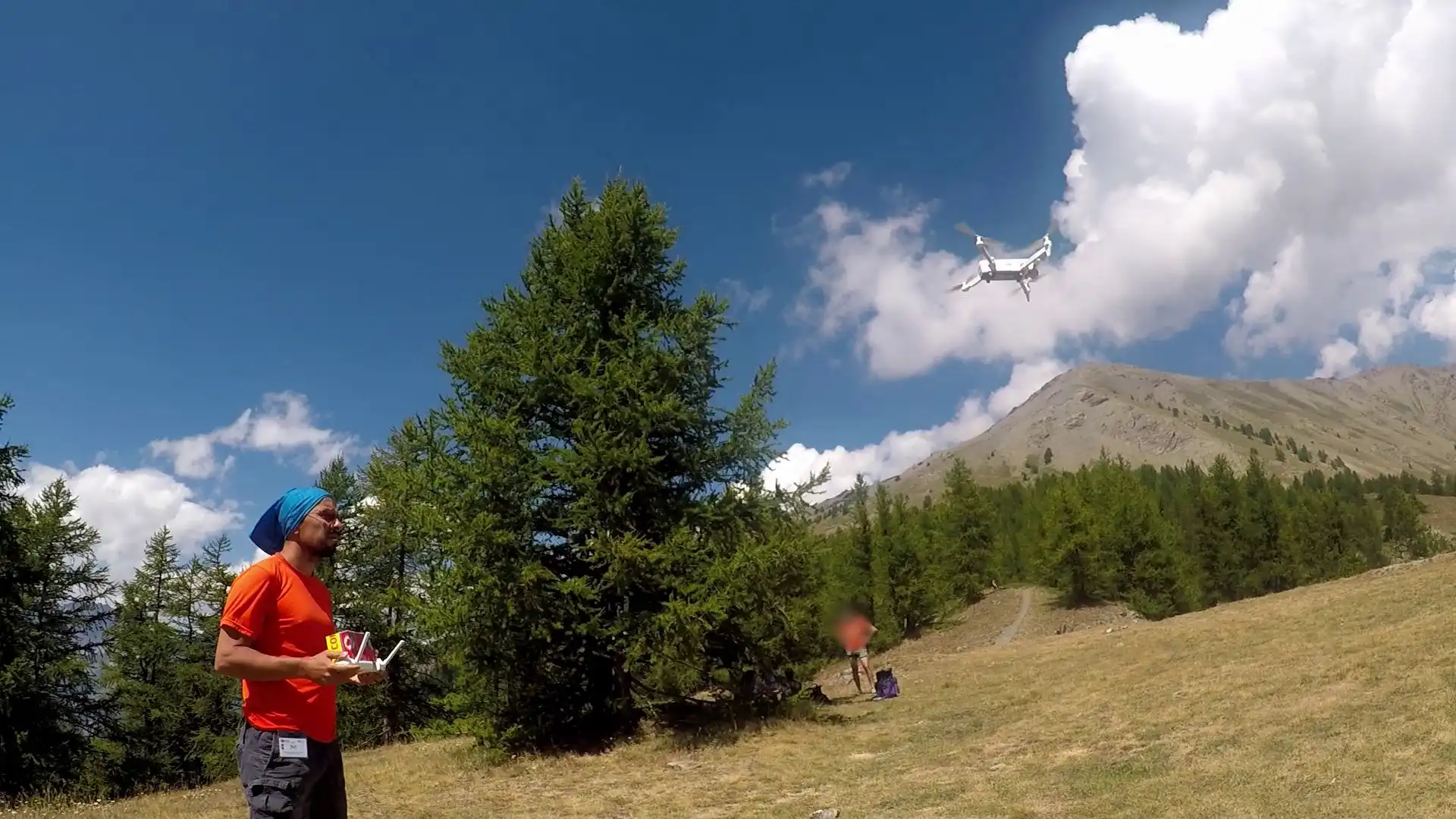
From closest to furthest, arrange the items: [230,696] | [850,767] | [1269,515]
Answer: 1. [850,767]
2. [230,696]
3. [1269,515]

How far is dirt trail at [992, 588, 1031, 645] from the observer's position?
43.7m

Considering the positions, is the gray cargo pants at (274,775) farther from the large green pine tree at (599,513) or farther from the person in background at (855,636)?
the person in background at (855,636)

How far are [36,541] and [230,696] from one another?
29.7 feet

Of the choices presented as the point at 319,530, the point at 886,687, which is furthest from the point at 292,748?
the point at 886,687

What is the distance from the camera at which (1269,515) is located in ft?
179

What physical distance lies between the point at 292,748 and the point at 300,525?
3.54 feet

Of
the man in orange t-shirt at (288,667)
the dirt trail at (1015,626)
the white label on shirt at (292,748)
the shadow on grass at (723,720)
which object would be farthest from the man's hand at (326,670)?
the dirt trail at (1015,626)

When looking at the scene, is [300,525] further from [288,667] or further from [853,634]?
[853,634]

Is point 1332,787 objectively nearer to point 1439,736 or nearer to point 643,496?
point 1439,736

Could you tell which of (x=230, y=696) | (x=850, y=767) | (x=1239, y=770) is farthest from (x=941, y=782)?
(x=230, y=696)

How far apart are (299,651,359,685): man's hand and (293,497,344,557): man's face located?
0.60 metres

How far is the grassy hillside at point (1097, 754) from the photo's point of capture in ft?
26.9

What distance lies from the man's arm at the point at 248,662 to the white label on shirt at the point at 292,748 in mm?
324

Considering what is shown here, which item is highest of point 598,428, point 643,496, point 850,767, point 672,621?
point 598,428
